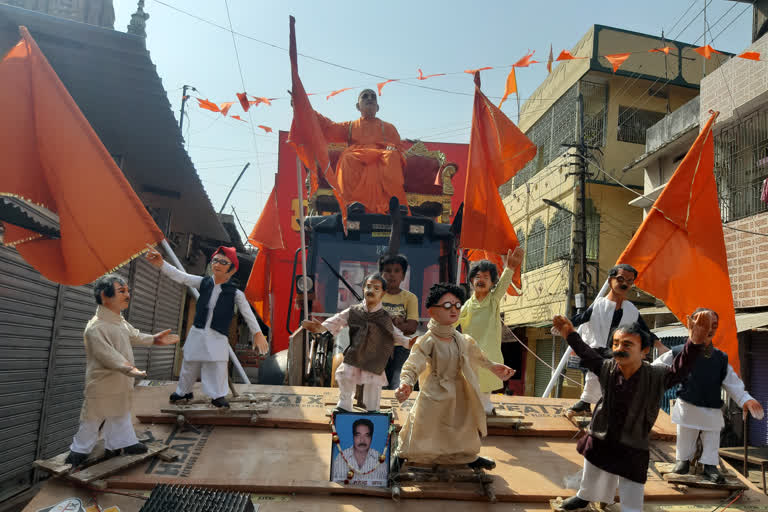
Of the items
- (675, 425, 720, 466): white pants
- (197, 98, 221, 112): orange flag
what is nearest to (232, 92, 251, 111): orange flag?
(197, 98, 221, 112): orange flag

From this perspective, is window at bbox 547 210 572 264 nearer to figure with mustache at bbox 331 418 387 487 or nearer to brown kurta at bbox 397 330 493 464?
brown kurta at bbox 397 330 493 464

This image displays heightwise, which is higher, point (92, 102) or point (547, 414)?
point (92, 102)

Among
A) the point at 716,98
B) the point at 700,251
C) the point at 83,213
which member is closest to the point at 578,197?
the point at 716,98

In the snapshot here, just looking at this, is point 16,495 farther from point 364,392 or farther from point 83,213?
point 364,392

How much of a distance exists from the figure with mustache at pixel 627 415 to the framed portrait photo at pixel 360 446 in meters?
1.13

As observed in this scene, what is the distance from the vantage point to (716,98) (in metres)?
10.0

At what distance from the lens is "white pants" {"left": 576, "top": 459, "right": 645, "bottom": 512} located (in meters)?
3.01

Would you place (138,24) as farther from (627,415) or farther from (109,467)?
(627,415)

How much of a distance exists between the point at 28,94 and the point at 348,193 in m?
4.31

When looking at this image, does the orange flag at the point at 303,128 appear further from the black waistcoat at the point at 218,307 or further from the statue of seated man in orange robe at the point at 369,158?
the black waistcoat at the point at 218,307

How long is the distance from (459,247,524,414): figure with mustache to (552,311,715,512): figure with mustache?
130 cm

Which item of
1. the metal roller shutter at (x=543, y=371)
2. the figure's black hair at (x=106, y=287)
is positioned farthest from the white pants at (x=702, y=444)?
the metal roller shutter at (x=543, y=371)

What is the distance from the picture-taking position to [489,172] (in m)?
5.82

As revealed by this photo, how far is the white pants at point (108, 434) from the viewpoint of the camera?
3.36 meters
